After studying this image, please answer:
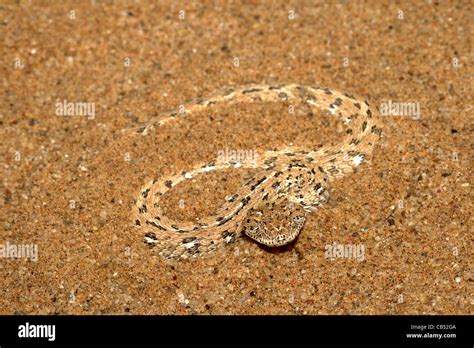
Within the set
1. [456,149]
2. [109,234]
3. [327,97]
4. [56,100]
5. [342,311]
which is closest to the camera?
[342,311]

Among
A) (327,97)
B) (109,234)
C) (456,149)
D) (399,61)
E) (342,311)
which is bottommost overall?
(342,311)

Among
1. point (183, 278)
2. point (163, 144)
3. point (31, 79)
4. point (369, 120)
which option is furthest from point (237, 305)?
point (31, 79)

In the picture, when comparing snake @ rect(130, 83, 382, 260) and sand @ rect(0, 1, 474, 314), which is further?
snake @ rect(130, 83, 382, 260)

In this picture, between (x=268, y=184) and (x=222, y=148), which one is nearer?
(x=268, y=184)

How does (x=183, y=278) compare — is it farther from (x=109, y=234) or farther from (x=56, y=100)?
(x=56, y=100)
